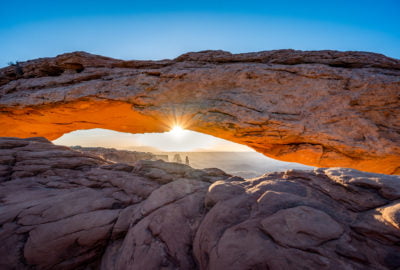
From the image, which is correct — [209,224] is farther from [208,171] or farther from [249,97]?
[249,97]

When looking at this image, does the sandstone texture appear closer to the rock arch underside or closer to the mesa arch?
Result: the rock arch underside

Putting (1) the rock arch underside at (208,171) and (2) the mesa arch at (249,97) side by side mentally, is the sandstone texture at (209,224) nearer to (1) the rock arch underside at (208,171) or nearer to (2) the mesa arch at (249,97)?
(1) the rock arch underside at (208,171)

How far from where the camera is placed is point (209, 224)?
10.9 ft

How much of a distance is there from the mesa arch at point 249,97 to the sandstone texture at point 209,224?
170 inches

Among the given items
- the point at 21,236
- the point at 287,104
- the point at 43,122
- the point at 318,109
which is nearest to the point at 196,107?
the point at 287,104

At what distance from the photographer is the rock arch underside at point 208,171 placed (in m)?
2.71

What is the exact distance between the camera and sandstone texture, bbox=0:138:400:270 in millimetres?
2443

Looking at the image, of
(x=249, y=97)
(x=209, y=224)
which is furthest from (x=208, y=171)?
(x=249, y=97)

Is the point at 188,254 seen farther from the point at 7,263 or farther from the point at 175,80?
the point at 175,80

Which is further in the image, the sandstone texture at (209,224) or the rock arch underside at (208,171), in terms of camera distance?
the rock arch underside at (208,171)

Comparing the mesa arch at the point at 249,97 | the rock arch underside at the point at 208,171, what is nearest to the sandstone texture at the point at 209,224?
the rock arch underside at the point at 208,171

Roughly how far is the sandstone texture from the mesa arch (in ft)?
14.2

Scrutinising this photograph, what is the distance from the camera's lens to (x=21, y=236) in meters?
3.67

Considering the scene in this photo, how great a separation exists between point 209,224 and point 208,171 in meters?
3.23
